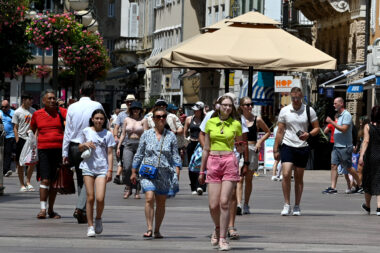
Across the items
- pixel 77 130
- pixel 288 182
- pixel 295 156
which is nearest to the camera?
pixel 77 130

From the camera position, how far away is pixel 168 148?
15.3 meters

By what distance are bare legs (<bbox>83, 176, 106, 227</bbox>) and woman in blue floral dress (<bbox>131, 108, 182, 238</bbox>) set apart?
0.39m

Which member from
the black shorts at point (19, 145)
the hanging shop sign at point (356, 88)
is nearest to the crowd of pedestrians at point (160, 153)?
the black shorts at point (19, 145)

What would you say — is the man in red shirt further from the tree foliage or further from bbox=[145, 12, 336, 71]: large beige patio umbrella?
the tree foliage

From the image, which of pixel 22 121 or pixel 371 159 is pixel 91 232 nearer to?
pixel 371 159

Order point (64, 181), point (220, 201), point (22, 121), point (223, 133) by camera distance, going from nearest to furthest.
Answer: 1. point (220, 201)
2. point (223, 133)
3. point (64, 181)
4. point (22, 121)

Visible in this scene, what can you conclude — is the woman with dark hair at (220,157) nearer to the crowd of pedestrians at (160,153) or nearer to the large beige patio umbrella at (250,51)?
the crowd of pedestrians at (160,153)

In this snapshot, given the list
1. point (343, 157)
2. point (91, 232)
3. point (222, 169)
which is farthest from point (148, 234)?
point (343, 157)

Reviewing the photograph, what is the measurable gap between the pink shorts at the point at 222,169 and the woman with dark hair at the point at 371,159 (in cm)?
598

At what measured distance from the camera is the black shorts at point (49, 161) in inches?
698

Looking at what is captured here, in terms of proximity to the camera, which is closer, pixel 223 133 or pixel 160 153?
pixel 223 133

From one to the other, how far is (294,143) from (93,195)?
5023 mm

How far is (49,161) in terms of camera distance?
17781 mm

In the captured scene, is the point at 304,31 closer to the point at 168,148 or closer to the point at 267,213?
the point at 267,213
